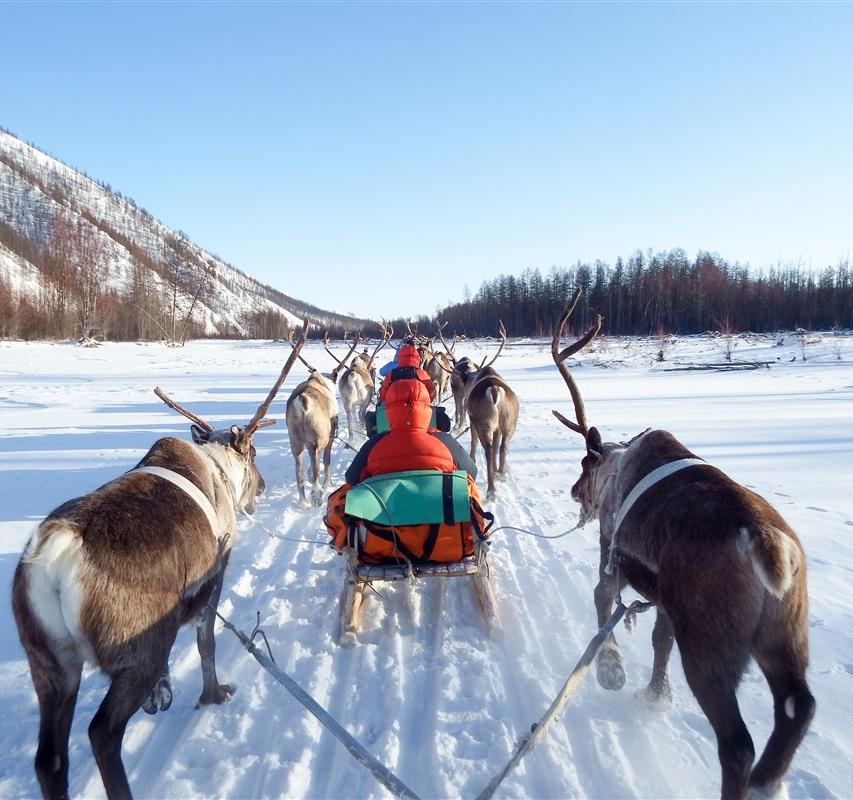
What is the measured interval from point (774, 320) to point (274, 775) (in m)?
79.4

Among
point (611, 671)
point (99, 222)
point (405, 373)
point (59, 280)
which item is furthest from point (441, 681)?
point (99, 222)

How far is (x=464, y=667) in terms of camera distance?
11.7 feet

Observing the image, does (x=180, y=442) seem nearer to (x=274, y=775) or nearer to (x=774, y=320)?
(x=274, y=775)

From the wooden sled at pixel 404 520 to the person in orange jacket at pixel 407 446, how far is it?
32 centimetres

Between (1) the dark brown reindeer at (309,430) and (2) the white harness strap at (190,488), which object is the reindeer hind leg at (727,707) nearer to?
(2) the white harness strap at (190,488)

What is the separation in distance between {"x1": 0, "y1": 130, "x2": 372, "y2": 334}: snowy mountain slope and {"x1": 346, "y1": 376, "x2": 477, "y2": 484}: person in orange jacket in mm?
72565

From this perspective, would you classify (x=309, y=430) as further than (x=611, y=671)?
Yes

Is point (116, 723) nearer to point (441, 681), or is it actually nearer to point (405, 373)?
point (441, 681)

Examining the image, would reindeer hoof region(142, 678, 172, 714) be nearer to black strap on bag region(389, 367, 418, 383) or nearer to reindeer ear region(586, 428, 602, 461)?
reindeer ear region(586, 428, 602, 461)

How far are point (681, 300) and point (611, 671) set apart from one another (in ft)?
269

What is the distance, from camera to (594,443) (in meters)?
3.85

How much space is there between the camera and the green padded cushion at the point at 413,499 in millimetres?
3796

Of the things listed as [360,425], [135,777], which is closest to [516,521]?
[135,777]

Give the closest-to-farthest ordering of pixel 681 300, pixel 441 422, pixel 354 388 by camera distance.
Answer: pixel 441 422 < pixel 354 388 < pixel 681 300
